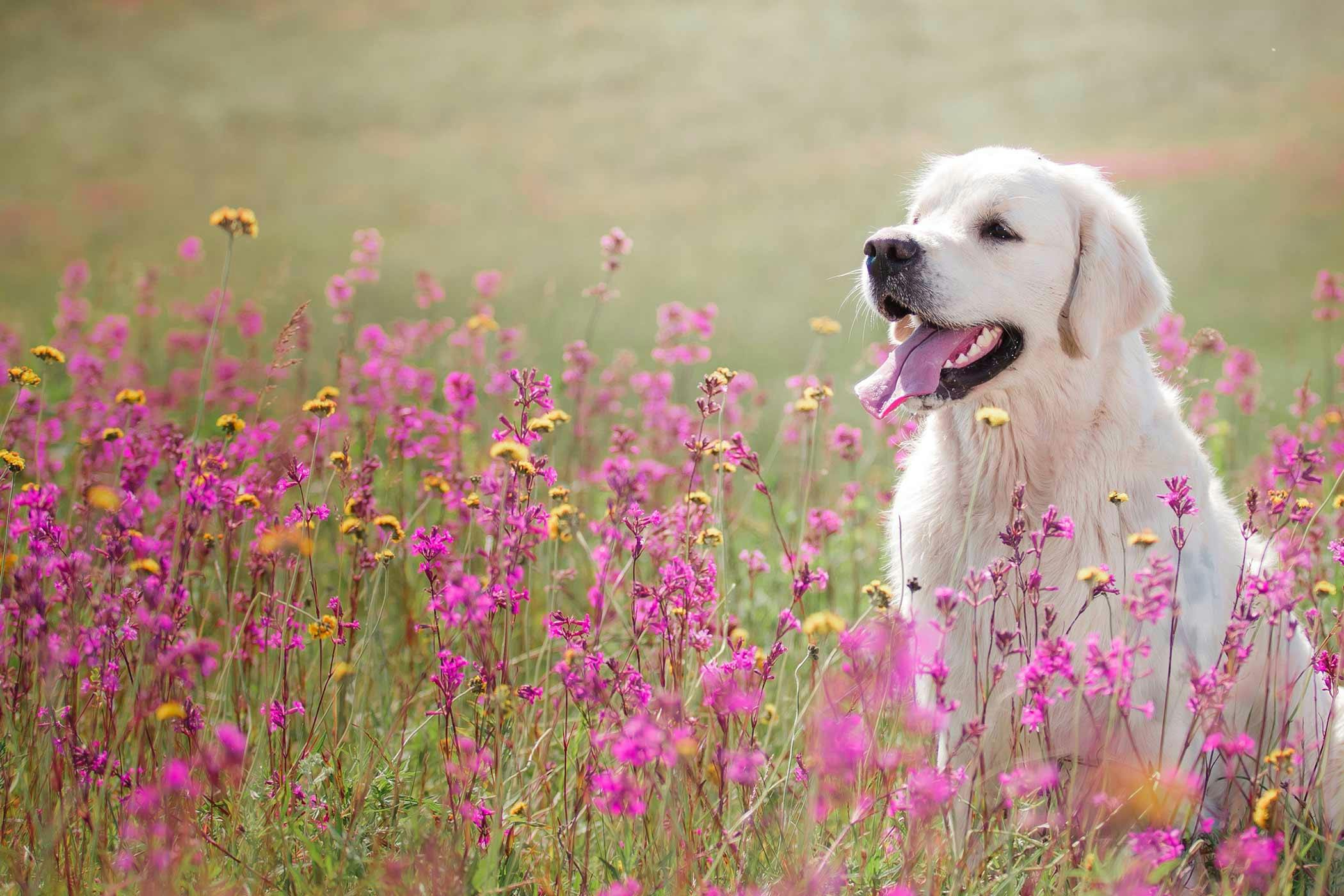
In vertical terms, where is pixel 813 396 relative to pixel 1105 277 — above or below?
below

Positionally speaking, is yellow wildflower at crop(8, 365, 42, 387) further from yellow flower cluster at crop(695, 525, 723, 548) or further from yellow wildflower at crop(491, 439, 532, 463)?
yellow flower cluster at crop(695, 525, 723, 548)

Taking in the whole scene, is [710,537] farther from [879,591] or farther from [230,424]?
[230,424]

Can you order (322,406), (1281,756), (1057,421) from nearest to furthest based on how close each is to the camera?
(1281,756) → (322,406) → (1057,421)

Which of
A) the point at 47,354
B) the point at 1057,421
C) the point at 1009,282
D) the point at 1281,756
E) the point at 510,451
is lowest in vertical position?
the point at 1281,756

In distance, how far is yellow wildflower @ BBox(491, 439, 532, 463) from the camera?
1.76m

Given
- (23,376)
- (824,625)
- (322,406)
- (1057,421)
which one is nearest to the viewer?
(824,625)

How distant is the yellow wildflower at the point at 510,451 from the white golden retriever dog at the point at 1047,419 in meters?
1.25

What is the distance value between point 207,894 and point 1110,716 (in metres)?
1.54

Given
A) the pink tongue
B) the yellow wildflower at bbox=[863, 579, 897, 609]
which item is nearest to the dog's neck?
the pink tongue

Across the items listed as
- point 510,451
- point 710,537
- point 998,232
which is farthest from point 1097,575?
point 998,232

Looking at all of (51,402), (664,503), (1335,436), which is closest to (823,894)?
(664,503)

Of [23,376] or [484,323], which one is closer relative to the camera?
[23,376]

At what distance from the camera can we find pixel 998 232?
9.54ft

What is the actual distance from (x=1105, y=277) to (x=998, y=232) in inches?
12.0
